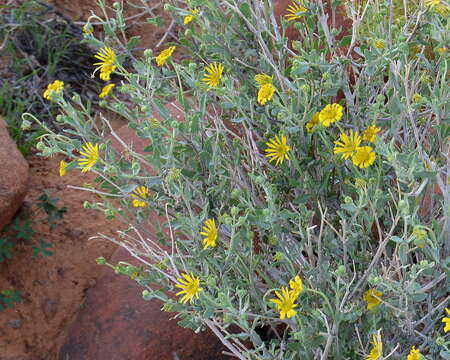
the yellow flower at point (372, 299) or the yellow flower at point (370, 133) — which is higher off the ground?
the yellow flower at point (370, 133)

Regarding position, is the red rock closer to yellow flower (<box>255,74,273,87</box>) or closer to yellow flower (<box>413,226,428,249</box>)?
yellow flower (<box>255,74,273,87</box>)

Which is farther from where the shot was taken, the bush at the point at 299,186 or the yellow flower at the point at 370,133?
the yellow flower at the point at 370,133

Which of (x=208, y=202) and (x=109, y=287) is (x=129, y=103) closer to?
(x=109, y=287)

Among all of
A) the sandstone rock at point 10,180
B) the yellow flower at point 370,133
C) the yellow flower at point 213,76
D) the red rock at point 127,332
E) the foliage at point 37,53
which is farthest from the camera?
the foliage at point 37,53

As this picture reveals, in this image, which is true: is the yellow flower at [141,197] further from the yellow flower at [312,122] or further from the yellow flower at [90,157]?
the yellow flower at [312,122]

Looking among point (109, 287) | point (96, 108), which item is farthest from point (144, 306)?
point (96, 108)

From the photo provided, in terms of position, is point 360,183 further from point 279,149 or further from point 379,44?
point 379,44

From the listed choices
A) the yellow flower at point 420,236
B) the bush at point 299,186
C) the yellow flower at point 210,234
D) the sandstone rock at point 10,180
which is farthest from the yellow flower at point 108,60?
the yellow flower at point 420,236

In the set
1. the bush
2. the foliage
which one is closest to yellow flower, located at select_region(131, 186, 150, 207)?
the bush
